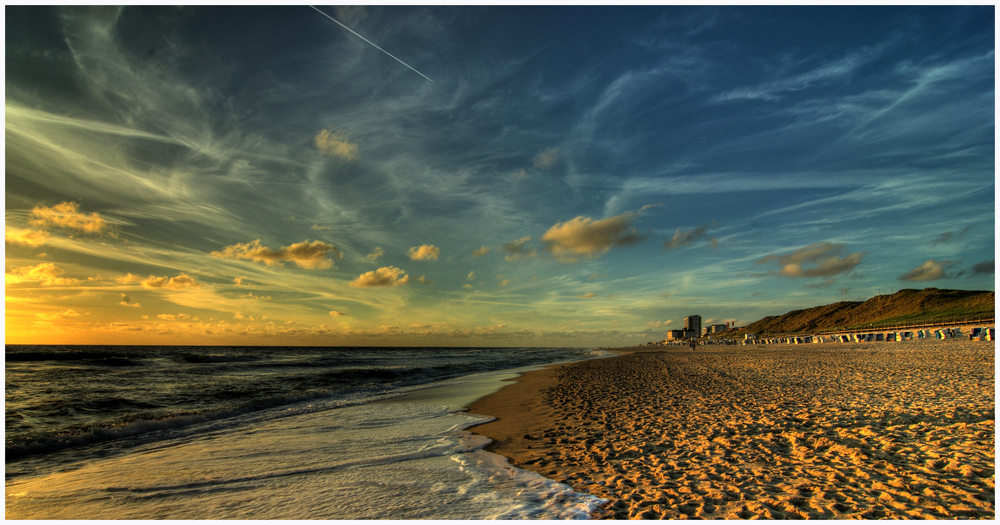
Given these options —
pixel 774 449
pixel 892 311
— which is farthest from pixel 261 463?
pixel 892 311

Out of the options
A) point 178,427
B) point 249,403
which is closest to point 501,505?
point 178,427

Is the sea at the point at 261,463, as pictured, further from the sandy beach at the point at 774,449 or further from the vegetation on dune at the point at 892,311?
the vegetation on dune at the point at 892,311

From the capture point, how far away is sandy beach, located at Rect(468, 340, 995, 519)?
5.21 meters

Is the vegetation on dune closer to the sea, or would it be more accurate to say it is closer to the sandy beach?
the sandy beach

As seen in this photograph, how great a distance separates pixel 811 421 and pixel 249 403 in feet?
59.9

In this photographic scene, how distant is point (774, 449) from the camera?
7309 millimetres

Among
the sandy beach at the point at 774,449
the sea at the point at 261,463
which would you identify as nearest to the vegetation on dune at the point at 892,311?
the sandy beach at the point at 774,449

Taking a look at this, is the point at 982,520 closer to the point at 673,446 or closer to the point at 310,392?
the point at 673,446

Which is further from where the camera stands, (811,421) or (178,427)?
(178,427)

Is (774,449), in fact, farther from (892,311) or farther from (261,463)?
(892,311)

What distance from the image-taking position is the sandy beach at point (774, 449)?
5.21 metres

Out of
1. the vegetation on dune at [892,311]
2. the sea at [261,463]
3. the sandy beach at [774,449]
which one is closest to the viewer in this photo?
the sandy beach at [774,449]

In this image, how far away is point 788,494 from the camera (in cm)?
541

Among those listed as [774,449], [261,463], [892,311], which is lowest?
[892,311]
